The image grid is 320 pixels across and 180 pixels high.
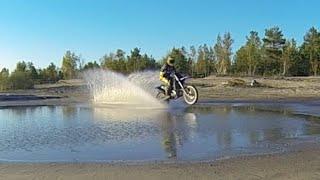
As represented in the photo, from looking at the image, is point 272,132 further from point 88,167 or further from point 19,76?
point 19,76

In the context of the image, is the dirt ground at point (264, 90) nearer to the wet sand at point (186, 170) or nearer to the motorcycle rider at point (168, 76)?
the motorcycle rider at point (168, 76)

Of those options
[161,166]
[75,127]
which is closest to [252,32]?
[75,127]

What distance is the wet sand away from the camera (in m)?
7.00

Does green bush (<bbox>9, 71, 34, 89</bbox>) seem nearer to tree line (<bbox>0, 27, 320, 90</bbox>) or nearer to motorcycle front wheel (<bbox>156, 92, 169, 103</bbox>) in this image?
tree line (<bbox>0, 27, 320, 90</bbox>)

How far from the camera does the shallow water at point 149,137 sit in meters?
9.12

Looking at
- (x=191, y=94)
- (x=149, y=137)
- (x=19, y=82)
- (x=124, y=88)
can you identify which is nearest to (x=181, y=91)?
(x=191, y=94)

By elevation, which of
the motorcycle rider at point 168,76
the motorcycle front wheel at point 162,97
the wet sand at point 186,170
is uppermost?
the motorcycle rider at point 168,76

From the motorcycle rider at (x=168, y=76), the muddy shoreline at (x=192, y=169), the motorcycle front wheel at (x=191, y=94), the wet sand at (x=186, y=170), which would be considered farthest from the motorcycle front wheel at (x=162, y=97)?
A: the wet sand at (x=186, y=170)

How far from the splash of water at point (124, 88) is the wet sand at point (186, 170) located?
14955 mm

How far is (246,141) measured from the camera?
10.5 metres

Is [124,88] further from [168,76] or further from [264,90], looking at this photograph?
[264,90]

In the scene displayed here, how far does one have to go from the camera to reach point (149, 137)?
1138 centimetres

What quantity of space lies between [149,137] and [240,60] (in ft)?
224

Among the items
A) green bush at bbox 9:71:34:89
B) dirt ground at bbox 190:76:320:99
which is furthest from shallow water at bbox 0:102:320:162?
green bush at bbox 9:71:34:89
